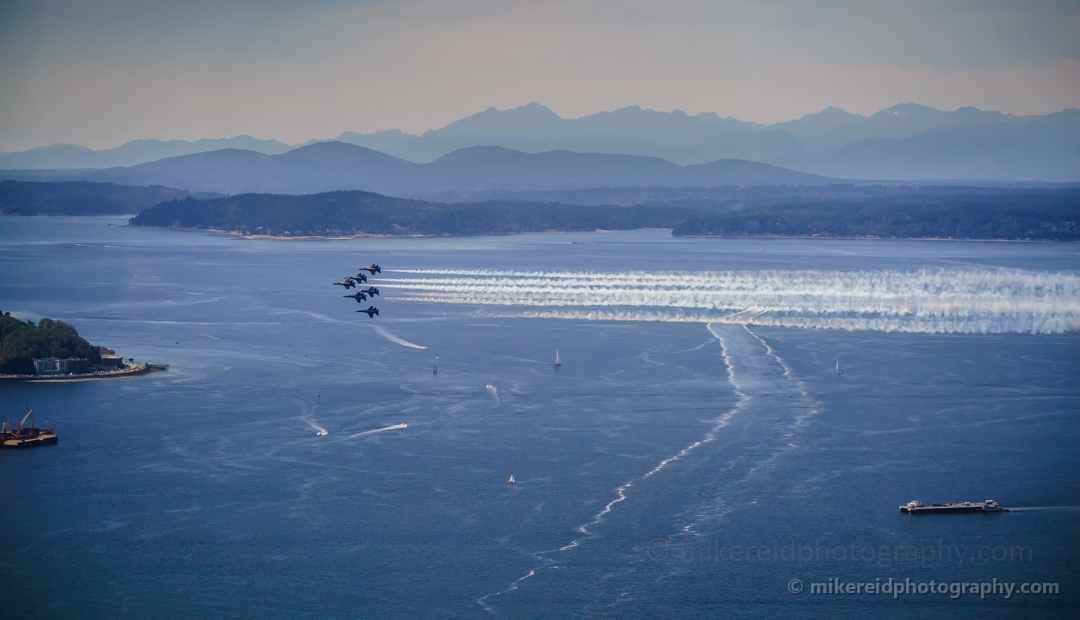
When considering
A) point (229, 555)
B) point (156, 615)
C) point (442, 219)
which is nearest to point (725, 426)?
point (229, 555)

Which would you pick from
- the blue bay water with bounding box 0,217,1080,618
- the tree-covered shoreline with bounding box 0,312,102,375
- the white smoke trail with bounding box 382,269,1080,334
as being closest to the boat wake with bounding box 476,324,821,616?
the blue bay water with bounding box 0,217,1080,618

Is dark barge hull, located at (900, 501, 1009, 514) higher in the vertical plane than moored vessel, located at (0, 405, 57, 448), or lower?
lower

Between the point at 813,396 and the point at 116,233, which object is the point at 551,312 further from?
the point at 116,233

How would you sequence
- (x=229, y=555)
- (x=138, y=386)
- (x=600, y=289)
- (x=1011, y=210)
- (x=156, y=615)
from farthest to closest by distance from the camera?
(x=1011, y=210), (x=600, y=289), (x=138, y=386), (x=229, y=555), (x=156, y=615)

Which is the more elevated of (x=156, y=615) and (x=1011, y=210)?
(x=1011, y=210)

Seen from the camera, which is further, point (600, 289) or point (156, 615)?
point (600, 289)

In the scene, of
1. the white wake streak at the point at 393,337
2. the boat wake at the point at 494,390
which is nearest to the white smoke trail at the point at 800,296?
the white wake streak at the point at 393,337

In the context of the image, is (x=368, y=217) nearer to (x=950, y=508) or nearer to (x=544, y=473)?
(x=544, y=473)

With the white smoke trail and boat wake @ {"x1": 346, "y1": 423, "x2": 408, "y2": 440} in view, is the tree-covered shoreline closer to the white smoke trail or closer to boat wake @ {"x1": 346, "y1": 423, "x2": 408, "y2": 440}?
boat wake @ {"x1": 346, "y1": 423, "x2": 408, "y2": 440}
